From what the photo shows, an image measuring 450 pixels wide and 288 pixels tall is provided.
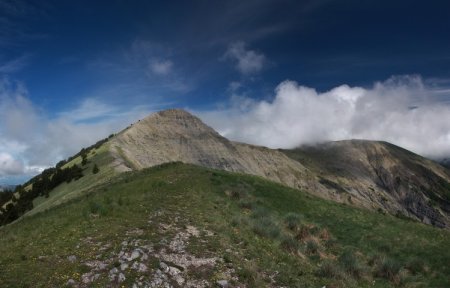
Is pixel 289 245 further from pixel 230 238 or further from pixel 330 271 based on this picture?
pixel 230 238

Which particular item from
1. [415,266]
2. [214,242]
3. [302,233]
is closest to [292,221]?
[302,233]

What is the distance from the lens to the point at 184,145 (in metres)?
129

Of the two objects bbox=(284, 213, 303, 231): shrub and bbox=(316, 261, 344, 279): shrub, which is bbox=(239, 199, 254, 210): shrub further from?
bbox=(316, 261, 344, 279): shrub

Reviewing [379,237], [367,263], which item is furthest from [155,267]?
[379,237]

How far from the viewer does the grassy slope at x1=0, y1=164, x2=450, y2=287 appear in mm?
17266

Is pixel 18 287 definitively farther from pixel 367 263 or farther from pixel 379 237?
pixel 379 237

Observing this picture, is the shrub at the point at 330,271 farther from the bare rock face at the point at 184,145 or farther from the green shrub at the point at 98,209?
the bare rock face at the point at 184,145

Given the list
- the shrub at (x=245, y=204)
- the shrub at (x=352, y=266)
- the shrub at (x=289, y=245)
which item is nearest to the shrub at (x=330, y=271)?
the shrub at (x=352, y=266)

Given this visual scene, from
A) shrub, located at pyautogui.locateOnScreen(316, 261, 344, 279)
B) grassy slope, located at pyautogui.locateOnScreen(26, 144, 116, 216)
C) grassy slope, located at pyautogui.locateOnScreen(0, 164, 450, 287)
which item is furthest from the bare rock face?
shrub, located at pyautogui.locateOnScreen(316, 261, 344, 279)

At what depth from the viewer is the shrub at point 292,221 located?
28.3m

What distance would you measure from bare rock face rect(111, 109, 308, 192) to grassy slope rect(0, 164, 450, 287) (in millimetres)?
50933

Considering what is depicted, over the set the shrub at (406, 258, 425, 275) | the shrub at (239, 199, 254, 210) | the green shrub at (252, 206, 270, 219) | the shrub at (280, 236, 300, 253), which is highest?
the shrub at (239, 199, 254, 210)

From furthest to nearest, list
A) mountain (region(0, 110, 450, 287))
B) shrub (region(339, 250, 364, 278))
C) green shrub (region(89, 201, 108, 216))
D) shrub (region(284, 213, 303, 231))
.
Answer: shrub (region(284, 213, 303, 231)), green shrub (region(89, 201, 108, 216)), shrub (region(339, 250, 364, 278)), mountain (region(0, 110, 450, 287))

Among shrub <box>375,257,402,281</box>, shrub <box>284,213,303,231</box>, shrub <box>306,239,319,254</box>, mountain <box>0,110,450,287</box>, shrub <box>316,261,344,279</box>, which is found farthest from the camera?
shrub <box>284,213,303,231</box>
